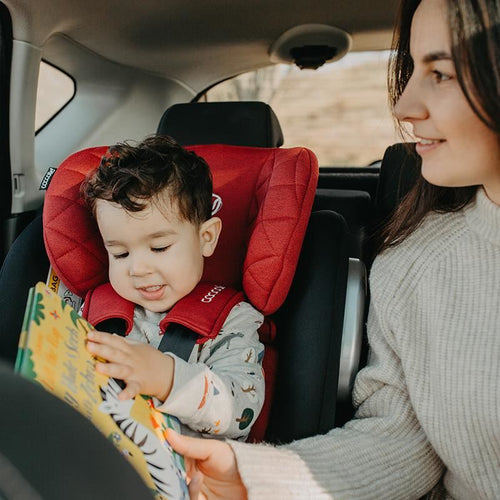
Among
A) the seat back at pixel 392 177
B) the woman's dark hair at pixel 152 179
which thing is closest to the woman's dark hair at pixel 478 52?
the woman's dark hair at pixel 152 179

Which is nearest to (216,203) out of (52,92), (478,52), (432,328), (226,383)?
(226,383)

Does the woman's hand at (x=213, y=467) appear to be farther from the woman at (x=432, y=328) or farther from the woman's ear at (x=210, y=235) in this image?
the woman's ear at (x=210, y=235)

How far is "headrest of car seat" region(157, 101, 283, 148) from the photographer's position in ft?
6.43

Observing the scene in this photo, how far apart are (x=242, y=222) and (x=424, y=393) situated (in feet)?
1.98

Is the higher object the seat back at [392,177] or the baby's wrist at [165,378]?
the seat back at [392,177]

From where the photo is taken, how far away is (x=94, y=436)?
494 mm

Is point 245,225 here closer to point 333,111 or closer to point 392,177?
point 392,177

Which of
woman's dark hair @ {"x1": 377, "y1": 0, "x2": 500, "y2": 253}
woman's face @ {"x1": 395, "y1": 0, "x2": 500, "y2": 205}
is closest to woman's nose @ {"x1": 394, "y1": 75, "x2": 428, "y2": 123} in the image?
woman's face @ {"x1": 395, "y1": 0, "x2": 500, "y2": 205}

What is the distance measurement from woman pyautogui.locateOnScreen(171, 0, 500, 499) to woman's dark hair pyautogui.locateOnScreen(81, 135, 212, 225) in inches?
16.5

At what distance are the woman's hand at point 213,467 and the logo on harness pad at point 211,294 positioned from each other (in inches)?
13.2

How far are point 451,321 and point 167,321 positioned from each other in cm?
55

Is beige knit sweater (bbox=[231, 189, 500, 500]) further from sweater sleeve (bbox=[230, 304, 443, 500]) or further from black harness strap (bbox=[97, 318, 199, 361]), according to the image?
black harness strap (bbox=[97, 318, 199, 361])

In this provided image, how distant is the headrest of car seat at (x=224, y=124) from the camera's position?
77.2 inches

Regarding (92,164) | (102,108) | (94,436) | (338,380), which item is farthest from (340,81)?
(94,436)
